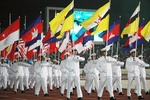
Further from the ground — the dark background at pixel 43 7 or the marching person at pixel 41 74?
the dark background at pixel 43 7

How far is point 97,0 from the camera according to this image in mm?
30391

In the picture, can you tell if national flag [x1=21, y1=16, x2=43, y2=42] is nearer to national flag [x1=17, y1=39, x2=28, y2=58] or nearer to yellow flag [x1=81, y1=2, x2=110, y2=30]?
national flag [x1=17, y1=39, x2=28, y2=58]

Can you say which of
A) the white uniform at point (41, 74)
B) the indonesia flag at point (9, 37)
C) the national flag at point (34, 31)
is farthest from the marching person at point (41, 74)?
the indonesia flag at point (9, 37)

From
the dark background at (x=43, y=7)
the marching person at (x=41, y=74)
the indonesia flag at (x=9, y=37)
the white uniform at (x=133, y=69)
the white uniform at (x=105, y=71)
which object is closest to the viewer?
the white uniform at (x=105, y=71)

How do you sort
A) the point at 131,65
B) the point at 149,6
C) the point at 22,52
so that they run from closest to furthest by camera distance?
the point at 131,65
the point at 22,52
the point at 149,6

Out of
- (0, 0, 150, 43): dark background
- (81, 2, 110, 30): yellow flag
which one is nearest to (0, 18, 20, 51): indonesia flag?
(81, 2, 110, 30): yellow flag

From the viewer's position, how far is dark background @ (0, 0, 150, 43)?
28703 mm

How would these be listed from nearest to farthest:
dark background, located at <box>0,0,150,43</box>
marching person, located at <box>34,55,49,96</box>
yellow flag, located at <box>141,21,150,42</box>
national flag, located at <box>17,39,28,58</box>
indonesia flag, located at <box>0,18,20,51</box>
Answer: indonesia flag, located at <box>0,18,20,51</box> < marching person, located at <box>34,55,49,96</box> < yellow flag, located at <box>141,21,150,42</box> < national flag, located at <box>17,39,28,58</box> < dark background, located at <box>0,0,150,43</box>

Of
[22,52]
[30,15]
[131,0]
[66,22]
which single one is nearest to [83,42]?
[66,22]

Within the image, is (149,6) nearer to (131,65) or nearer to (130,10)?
(130,10)

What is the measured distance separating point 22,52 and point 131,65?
6600 millimetres

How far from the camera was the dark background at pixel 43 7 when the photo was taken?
28703 mm

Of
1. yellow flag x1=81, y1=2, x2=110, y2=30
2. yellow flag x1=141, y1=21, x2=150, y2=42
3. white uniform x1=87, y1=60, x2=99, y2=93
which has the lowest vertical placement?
white uniform x1=87, y1=60, x2=99, y2=93

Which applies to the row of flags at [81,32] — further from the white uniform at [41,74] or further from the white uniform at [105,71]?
the white uniform at [41,74]
